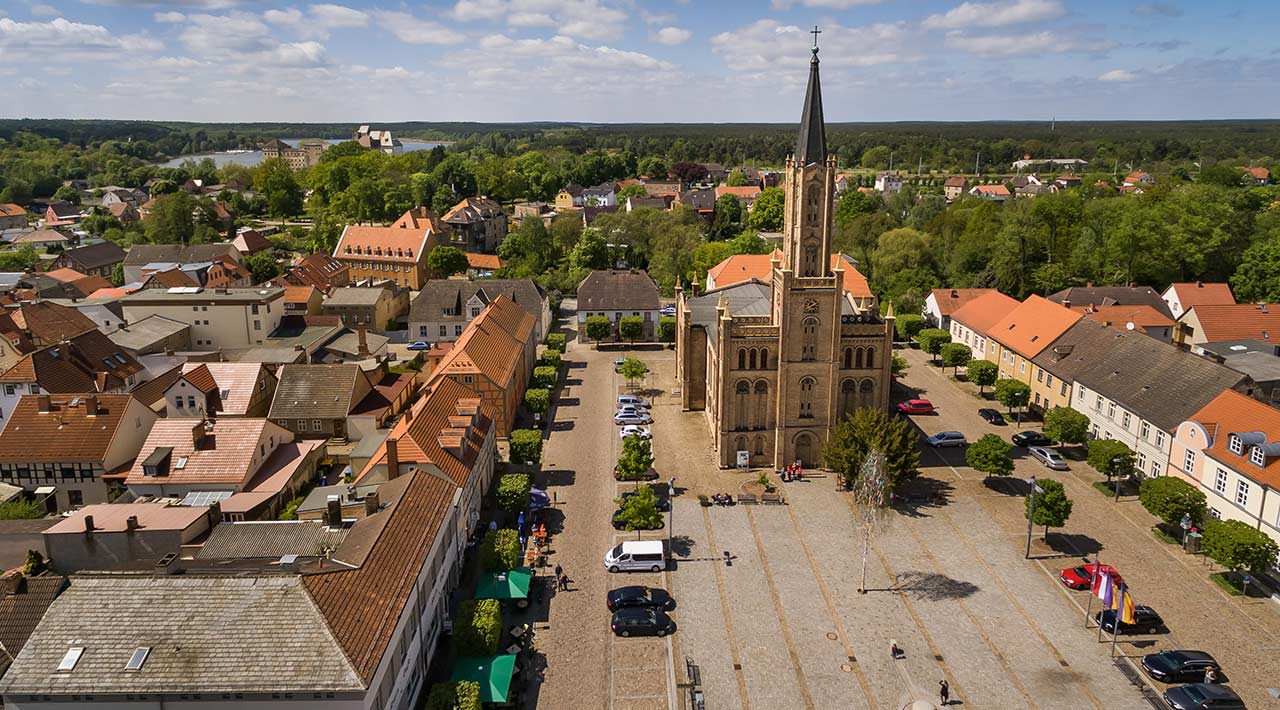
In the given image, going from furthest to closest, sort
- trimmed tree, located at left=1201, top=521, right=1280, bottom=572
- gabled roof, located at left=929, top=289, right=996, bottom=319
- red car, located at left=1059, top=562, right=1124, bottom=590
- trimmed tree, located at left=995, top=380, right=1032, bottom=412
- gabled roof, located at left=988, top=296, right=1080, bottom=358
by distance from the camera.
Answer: gabled roof, located at left=929, top=289, right=996, bottom=319 < gabled roof, located at left=988, top=296, right=1080, bottom=358 < trimmed tree, located at left=995, top=380, right=1032, bottom=412 < red car, located at left=1059, top=562, right=1124, bottom=590 < trimmed tree, located at left=1201, top=521, right=1280, bottom=572

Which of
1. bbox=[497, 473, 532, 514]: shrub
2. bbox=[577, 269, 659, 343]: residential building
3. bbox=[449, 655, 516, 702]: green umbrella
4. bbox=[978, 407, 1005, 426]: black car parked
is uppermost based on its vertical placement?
bbox=[577, 269, 659, 343]: residential building

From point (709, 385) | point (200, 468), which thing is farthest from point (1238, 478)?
point (200, 468)

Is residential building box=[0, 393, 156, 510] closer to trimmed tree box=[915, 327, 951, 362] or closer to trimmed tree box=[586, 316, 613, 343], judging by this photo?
trimmed tree box=[586, 316, 613, 343]

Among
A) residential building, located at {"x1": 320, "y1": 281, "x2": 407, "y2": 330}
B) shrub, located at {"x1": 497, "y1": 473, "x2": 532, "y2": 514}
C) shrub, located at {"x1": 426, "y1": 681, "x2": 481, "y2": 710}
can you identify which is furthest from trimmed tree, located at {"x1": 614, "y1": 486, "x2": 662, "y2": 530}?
residential building, located at {"x1": 320, "y1": 281, "x2": 407, "y2": 330}

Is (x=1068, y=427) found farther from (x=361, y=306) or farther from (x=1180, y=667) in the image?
(x=361, y=306)

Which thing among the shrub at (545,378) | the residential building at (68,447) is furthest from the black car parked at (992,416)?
the residential building at (68,447)

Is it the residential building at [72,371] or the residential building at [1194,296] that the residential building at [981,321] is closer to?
the residential building at [1194,296]

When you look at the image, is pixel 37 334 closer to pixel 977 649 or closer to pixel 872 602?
pixel 872 602
